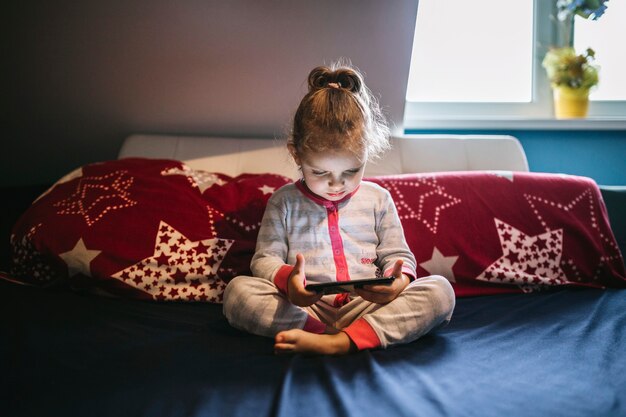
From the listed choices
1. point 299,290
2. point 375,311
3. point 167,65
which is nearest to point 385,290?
point 375,311

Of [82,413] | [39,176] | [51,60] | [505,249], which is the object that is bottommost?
[82,413]

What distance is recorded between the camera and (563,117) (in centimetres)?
195

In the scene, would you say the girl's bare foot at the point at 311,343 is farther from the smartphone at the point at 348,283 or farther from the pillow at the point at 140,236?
the pillow at the point at 140,236

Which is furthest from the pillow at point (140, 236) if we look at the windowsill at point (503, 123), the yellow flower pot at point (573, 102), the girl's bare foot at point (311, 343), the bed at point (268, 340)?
the yellow flower pot at point (573, 102)

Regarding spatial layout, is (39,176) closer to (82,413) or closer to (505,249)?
(82,413)

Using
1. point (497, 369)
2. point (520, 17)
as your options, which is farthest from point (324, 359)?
point (520, 17)

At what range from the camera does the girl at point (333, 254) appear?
34.1 inches

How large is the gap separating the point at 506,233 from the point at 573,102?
100 centimetres

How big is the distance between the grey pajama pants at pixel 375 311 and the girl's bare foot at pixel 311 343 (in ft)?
0.20

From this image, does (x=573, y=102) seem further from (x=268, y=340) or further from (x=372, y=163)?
(x=268, y=340)

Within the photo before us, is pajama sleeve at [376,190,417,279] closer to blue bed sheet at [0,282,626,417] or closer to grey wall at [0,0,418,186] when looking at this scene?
blue bed sheet at [0,282,626,417]

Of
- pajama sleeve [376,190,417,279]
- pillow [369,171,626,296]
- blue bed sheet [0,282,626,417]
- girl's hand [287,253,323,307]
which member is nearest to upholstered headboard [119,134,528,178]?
pillow [369,171,626,296]

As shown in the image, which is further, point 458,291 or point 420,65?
point 420,65

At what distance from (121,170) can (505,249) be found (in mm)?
1012
